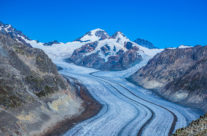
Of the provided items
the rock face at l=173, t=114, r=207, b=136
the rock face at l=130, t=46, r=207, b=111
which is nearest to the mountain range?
the rock face at l=130, t=46, r=207, b=111

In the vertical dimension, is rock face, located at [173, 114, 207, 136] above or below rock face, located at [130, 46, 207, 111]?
below

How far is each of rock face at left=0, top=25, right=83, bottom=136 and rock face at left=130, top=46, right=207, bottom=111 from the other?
2448 cm

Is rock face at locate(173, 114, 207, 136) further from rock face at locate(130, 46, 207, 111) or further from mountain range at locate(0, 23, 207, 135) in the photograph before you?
rock face at locate(130, 46, 207, 111)

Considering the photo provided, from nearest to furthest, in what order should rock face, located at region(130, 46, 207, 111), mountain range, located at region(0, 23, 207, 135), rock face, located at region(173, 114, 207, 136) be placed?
rock face, located at region(173, 114, 207, 136) < mountain range, located at region(0, 23, 207, 135) < rock face, located at region(130, 46, 207, 111)

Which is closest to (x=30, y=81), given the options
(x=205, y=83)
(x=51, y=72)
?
(x=51, y=72)

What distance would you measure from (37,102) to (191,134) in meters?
17.8

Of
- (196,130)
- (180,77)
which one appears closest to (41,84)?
(196,130)

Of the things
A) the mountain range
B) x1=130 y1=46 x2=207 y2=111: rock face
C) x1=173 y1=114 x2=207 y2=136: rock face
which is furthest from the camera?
x1=130 y1=46 x2=207 y2=111: rock face

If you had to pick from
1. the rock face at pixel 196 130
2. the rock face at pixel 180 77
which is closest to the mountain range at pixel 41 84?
the rock face at pixel 180 77

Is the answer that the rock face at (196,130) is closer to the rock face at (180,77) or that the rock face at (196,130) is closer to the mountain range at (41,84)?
the mountain range at (41,84)

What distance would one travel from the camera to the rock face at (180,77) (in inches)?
1711

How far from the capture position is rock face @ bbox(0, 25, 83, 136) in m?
19.3

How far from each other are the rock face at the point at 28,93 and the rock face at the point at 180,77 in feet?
80.3

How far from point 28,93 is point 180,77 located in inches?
1585
